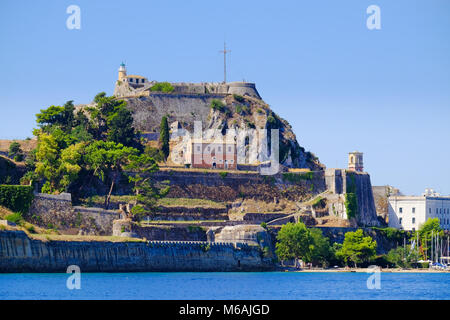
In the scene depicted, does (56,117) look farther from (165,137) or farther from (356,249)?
(356,249)

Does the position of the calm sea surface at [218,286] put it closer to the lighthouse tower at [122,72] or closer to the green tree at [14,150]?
the green tree at [14,150]

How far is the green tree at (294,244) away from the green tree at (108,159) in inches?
543

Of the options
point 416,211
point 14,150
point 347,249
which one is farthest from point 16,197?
point 416,211

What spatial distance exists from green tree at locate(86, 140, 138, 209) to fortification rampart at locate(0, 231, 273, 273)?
9.62 meters

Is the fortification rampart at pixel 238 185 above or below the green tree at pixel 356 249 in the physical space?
above

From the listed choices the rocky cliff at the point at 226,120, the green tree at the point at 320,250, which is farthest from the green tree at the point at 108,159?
the green tree at the point at 320,250

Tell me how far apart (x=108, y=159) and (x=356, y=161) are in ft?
105

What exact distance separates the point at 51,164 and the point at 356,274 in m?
24.8

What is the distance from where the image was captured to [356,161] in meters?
114


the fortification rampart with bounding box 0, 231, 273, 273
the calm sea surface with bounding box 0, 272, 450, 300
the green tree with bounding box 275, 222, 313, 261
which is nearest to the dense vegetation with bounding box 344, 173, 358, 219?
the green tree with bounding box 275, 222, 313, 261

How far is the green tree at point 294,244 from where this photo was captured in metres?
89.2

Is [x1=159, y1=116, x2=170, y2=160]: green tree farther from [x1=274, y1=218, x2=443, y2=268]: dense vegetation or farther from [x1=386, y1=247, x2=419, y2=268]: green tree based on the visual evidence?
[x1=386, y1=247, x2=419, y2=268]: green tree

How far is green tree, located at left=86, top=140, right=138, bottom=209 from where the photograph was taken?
91.0 metres

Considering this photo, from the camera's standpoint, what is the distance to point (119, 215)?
3467 inches
